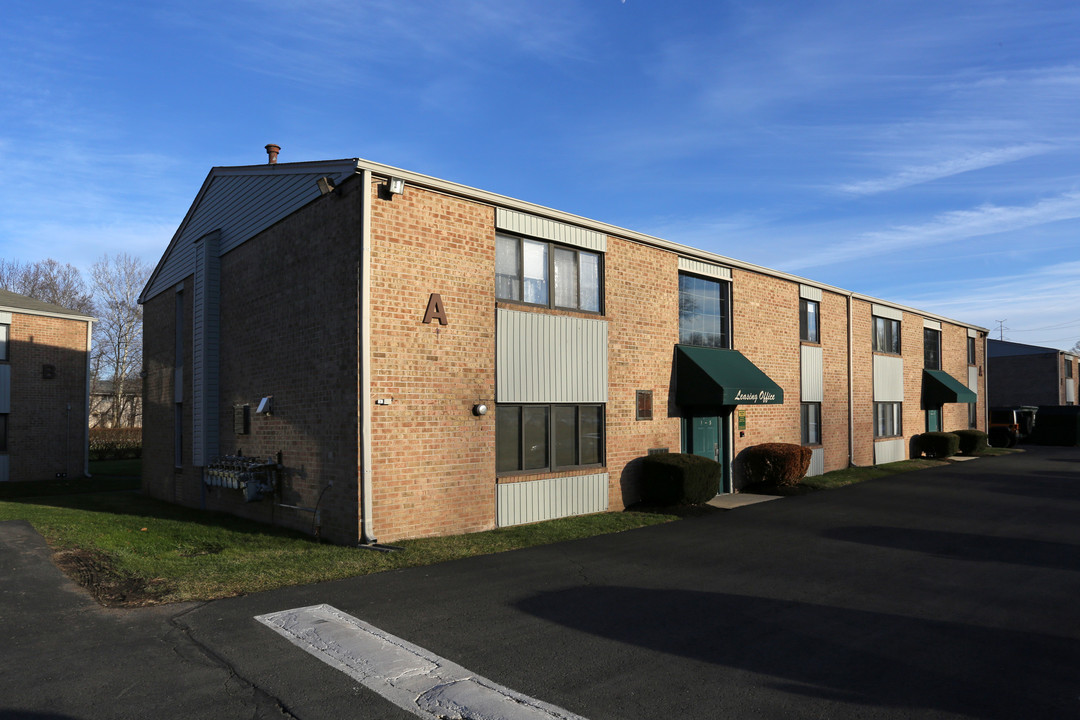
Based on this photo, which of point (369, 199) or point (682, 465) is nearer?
point (369, 199)

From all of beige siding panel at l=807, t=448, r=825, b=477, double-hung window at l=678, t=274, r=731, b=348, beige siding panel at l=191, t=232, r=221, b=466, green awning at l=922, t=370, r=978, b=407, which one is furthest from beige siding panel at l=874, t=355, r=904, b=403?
beige siding panel at l=191, t=232, r=221, b=466

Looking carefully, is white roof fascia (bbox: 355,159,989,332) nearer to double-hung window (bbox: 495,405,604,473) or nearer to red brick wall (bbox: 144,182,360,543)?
red brick wall (bbox: 144,182,360,543)

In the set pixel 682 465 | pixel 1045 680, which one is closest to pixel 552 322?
pixel 682 465

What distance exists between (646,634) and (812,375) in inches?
619

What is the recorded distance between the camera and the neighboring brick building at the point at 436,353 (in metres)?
10.7

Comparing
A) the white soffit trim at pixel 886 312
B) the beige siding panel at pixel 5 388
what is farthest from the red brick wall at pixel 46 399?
the white soffit trim at pixel 886 312

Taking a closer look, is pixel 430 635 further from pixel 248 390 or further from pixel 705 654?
pixel 248 390

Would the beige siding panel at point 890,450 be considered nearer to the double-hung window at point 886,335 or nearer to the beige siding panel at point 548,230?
the double-hung window at point 886,335

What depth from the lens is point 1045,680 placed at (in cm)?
521

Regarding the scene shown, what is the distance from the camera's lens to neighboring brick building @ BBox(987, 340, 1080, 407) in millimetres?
46594

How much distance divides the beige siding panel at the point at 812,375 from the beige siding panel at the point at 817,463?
4.89 ft

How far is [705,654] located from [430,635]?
8.10 feet

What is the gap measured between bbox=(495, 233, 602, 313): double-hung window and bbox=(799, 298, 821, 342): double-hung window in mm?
8891

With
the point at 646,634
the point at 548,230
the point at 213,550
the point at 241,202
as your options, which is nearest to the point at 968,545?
the point at 646,634
